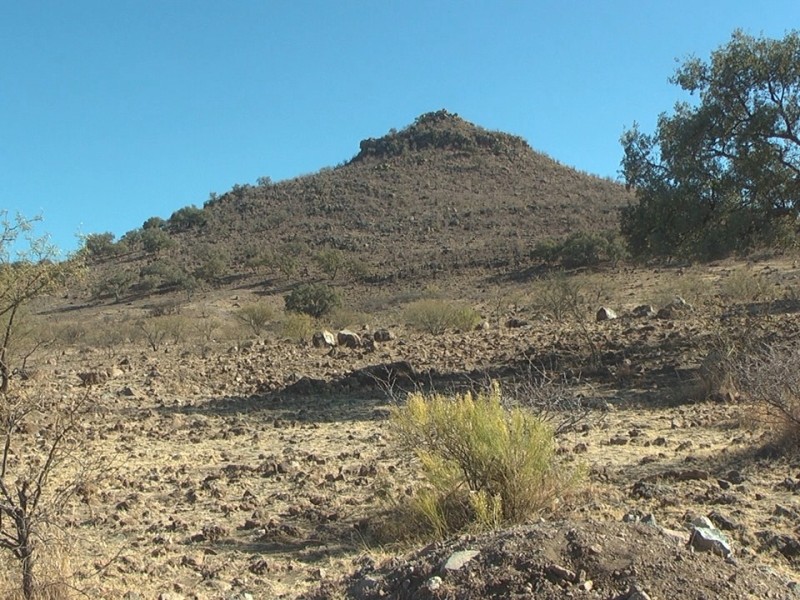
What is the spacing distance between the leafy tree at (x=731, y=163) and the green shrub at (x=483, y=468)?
10199mm

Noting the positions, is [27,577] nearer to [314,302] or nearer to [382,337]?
[382,337]

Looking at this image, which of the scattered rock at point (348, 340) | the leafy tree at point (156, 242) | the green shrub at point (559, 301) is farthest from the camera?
the leafy tree at point (156, 242)

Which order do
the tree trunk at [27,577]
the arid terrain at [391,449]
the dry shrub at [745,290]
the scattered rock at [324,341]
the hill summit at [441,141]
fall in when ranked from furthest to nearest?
the hill summit at [441,141] < the dry shrub at [745,290] < the scattered rock at [324,341] < the tree trunk at [27,577] < the arid terrain at [391,449]

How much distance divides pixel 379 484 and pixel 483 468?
1815 mm

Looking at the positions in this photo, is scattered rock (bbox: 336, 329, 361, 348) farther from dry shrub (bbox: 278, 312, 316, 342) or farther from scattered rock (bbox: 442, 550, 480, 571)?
scattered rock (bbox: 442, 550, 480, 571)

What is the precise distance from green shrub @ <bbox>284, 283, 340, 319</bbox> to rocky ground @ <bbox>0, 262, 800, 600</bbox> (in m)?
11.8

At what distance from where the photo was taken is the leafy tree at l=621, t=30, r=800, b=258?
13.9 m

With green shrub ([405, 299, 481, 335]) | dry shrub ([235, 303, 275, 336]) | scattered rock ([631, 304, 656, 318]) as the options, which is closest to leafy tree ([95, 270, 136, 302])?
dry shrub ([235, 303, 275, 336])

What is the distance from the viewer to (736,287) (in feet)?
75.9

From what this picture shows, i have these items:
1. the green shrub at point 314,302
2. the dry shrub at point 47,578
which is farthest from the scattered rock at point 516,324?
the dry shrub at point 47,578

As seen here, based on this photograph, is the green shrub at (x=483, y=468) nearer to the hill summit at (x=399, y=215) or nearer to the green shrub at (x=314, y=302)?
the green shrub at (x=314, y=302)

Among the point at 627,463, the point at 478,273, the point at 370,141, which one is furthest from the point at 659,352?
the point at 370,141

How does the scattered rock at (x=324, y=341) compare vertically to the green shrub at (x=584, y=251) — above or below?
below

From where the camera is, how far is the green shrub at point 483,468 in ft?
17.2
